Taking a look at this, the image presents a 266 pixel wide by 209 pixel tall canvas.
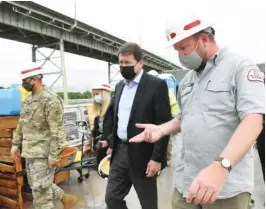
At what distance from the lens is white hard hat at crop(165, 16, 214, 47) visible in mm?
1761

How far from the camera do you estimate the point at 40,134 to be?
381 cm

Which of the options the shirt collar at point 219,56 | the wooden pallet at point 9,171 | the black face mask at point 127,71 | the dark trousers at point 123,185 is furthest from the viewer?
the wooden pallet at point 9,171

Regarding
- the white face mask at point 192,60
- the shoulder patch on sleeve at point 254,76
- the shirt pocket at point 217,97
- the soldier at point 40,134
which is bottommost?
the soldier at point 40,134

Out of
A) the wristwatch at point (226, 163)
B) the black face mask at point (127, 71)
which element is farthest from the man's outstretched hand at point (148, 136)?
the black face mask at point (127, 71)

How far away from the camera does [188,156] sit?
1.90 m

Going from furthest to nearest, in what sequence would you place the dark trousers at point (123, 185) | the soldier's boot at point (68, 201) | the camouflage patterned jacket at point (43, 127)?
the soldier's boot at point (68, 201) → the camouflage patterned jacket at point (43, 127) → the dark trousers at point (123, 185)

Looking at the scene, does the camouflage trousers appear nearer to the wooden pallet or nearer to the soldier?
the soldier

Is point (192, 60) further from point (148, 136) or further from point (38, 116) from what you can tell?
point (38, 116)

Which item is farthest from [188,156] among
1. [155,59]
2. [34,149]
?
[155,59]

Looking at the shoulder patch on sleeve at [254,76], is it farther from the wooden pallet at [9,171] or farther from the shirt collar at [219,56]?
the wooden pallet at [9,171]

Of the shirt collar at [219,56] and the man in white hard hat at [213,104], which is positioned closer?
the man in white hard hat at [213,104]

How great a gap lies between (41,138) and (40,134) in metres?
0.05

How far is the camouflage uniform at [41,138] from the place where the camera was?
3.73 metres

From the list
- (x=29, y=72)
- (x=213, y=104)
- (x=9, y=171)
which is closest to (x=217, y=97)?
(x=213, y=104)
